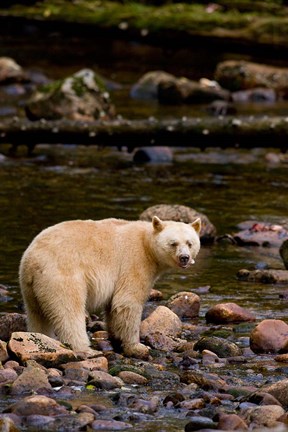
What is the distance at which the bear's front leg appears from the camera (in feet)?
29.9

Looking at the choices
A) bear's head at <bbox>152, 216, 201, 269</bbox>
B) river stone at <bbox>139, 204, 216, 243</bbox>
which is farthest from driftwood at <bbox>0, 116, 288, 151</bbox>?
bear's head at <bbox>152, 216, 201, 269</bbox>

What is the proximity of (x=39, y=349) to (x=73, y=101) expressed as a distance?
13865 millimetres

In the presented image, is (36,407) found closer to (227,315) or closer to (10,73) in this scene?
(227,315)

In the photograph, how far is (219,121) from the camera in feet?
59.8

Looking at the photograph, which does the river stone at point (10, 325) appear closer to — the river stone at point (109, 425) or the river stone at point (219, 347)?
the river stone at point (219, 347)

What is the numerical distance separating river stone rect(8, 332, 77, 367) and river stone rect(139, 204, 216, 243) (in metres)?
5.00

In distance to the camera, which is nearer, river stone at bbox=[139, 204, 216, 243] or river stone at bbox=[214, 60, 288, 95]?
river stone at bbox=[139, 204, 216, 243]

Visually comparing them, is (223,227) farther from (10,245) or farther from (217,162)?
(217,162)

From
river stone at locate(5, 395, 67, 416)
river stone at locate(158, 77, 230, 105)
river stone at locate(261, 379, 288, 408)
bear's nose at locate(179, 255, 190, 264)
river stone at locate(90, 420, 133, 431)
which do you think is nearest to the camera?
river stone at locate(90, 420, 133, 431)

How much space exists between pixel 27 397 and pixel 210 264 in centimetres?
551

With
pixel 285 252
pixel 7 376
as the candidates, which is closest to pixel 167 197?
pixel 285 252

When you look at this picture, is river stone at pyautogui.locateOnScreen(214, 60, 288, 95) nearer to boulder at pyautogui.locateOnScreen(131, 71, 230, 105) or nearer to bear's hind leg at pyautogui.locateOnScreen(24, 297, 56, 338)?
boulder at pyautogui.locateOnScreen(131, 71, 230, 105)

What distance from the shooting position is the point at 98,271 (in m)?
8.98

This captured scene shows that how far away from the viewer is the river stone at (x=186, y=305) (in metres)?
10.3
